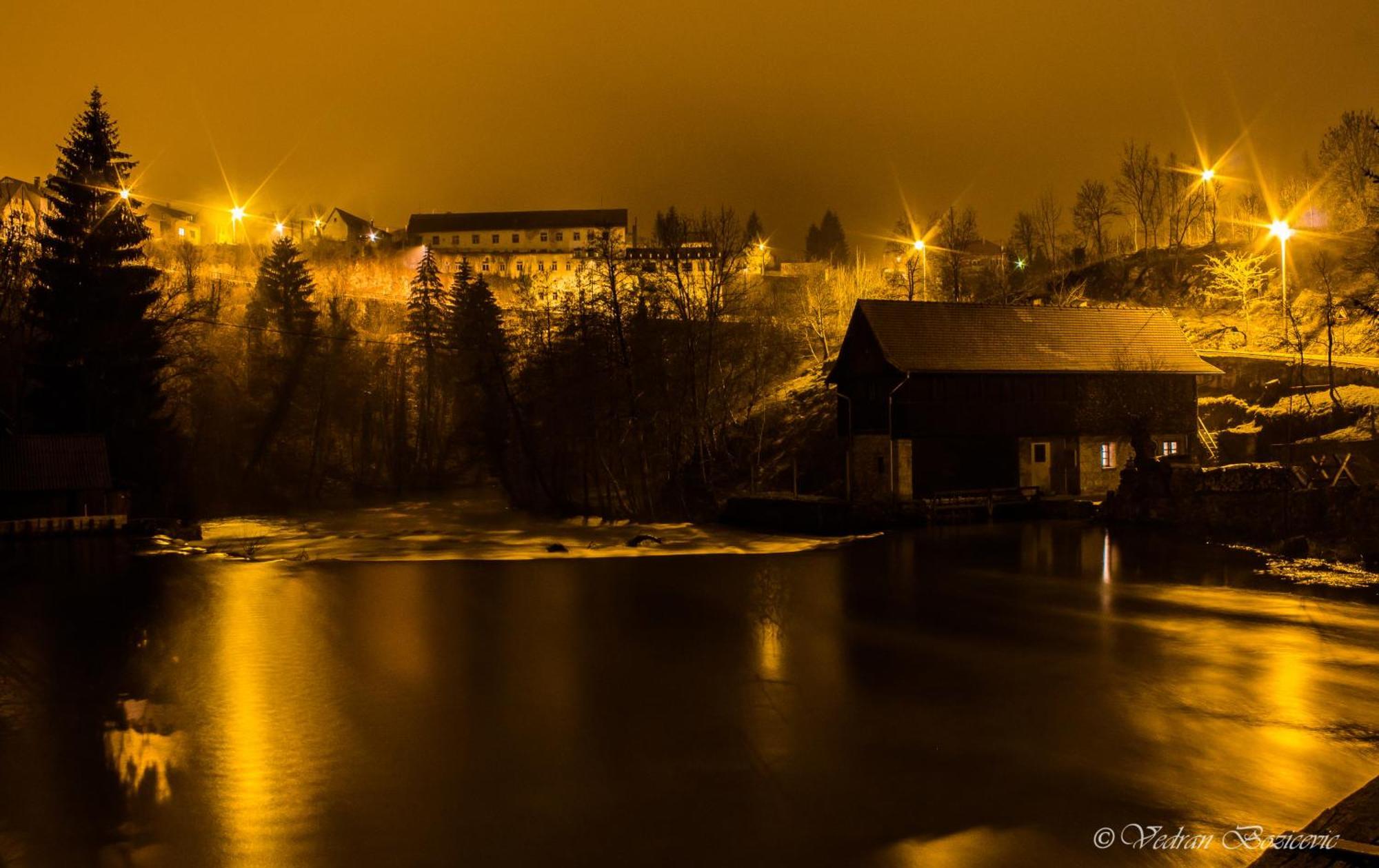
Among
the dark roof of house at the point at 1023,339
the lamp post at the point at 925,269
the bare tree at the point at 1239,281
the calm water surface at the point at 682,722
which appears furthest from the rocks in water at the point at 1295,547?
the lamp post at the point at 925,269

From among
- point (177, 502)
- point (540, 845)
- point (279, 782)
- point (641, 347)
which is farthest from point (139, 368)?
point (540, 845)

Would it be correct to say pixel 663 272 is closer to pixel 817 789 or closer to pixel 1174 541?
pixel 1174 541

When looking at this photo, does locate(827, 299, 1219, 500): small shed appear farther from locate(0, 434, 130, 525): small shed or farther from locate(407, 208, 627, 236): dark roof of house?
locate(407, 208, 627, 236): dark roof of house

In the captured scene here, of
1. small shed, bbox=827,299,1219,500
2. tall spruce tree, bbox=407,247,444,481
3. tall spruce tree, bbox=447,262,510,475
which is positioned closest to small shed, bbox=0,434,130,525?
tall spruce tree, bbox=447,262,510,475

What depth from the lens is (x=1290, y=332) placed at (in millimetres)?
49562

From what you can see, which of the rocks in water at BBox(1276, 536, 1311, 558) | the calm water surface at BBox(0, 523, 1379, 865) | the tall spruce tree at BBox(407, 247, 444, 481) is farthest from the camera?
the tall spruce tree at BBox(407, 247, 444, 481)

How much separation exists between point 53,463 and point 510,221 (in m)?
85.5

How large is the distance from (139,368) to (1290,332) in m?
54.4

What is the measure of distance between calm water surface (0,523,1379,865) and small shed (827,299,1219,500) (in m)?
16.6

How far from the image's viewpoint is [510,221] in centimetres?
11494

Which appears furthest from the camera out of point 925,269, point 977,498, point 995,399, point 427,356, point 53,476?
point 925,269

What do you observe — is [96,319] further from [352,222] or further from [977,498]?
[352,222]

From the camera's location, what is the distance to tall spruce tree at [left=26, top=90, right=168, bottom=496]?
3678 cm

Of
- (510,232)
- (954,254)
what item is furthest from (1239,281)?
(510,232)
